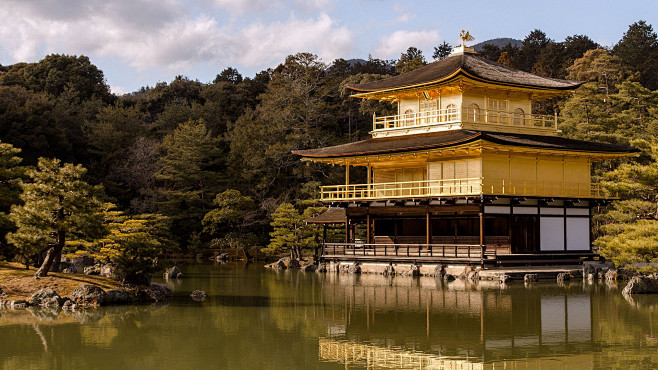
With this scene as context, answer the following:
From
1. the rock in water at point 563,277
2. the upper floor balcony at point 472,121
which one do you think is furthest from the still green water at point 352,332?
the upper floor balcony at point 472,121

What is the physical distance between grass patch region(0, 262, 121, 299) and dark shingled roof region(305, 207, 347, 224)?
16.1m

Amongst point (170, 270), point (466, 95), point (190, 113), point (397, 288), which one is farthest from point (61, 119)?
point (397, 288)

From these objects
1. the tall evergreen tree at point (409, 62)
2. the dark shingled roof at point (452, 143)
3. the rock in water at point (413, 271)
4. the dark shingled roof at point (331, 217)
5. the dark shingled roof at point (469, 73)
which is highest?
the tall evergreen tree at point (409, 62)

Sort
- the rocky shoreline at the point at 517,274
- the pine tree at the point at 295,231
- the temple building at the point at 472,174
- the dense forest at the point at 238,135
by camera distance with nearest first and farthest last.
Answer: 1. the rocky shoreline at the point at 517,274
2. the temple building at the point at 472,174
3. the pine tree at the point at 295,231
4. the dense forest at the point at 238,135

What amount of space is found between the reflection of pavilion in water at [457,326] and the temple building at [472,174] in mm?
6427

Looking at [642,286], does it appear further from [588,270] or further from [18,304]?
[18,304]

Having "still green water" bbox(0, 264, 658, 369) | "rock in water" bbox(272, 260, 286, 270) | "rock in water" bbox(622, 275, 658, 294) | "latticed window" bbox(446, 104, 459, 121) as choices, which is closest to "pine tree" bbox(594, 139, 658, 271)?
"rock in water" bbox(622, 275, 658, 294)

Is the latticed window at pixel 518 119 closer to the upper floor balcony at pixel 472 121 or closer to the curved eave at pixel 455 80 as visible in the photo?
the upper floor balcony at pixel 472 121

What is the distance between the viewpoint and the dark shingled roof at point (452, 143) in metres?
30.7

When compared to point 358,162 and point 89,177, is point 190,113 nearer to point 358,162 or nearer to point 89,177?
point 89,177

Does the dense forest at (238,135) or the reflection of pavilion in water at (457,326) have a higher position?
the dense forest at (238,135)

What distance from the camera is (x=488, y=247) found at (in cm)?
3184

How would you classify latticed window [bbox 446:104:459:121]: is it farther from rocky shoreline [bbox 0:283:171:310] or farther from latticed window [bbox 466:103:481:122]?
rocky shoreline [bbox 0:283:171:310]

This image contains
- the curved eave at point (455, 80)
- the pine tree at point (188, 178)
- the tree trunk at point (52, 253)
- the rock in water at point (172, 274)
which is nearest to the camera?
the tree trunk at point (52, 253)
